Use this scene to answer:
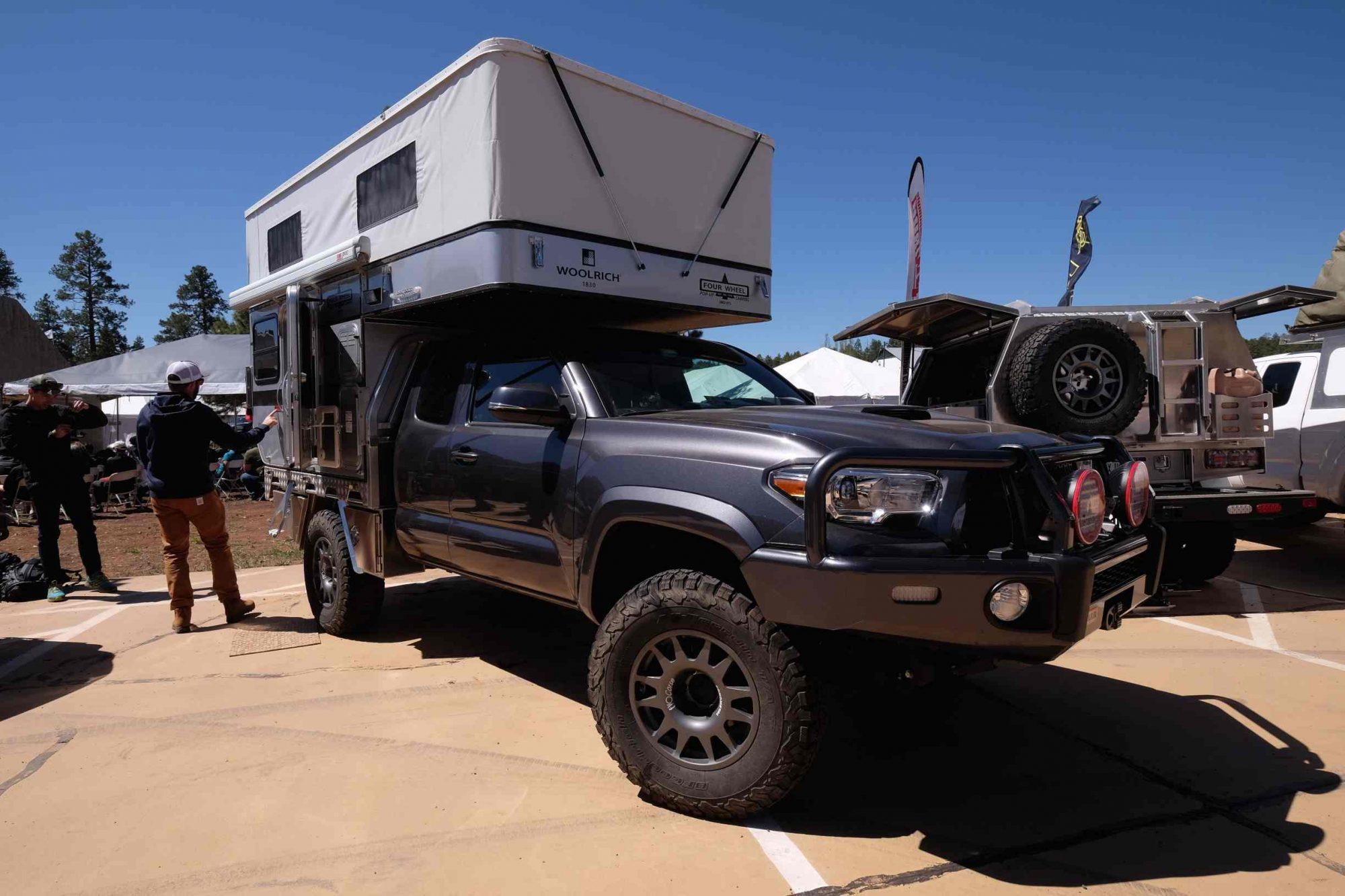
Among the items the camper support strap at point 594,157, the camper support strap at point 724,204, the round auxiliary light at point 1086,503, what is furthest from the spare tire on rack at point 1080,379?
the round auxiliary light at point 1086,503

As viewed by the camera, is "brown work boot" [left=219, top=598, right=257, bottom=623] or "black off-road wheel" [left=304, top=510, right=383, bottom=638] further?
"brown work boot" [left=219, top=598, right=257, bottom=623]

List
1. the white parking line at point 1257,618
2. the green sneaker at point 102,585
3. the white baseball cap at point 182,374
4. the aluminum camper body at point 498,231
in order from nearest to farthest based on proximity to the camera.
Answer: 1. the aluminum camper body at point 498,231
2. the white parking line at point 1257,618
3. the white baseball cap at point 182,374
4. the green sneaker at point 102,585

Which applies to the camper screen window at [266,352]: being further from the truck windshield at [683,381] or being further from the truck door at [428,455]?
the truck windshield at [683,381]

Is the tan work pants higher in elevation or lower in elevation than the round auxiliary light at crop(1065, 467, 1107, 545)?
lower

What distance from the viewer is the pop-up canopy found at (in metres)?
16.2

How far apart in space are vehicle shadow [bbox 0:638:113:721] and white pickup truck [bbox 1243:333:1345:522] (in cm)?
838

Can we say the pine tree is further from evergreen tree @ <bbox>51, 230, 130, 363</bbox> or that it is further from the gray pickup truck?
the gray pickup truck

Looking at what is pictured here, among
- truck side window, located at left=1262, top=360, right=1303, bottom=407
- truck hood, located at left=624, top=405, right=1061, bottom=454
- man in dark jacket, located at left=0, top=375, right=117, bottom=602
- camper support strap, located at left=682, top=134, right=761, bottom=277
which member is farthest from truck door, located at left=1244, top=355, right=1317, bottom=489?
man in dark jacket, located at left=0, top=375, right=117, bottom=602

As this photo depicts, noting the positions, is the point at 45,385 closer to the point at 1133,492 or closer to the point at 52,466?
the point at 52,466

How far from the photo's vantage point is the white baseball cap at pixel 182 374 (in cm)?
553

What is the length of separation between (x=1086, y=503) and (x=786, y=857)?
1.49 metres

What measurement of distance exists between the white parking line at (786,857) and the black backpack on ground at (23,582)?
6784 mm

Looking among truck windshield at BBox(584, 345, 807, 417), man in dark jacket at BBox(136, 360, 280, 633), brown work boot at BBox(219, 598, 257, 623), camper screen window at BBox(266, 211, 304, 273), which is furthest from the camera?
camper screen window at BBox(266, 211, 304, 273)

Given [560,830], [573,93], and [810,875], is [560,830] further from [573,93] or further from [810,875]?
[573,93]
